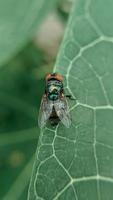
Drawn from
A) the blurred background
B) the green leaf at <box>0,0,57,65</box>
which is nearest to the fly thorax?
the green leaf at <box>0,0,57,65</box>

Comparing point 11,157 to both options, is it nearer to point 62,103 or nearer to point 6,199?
point 6,199

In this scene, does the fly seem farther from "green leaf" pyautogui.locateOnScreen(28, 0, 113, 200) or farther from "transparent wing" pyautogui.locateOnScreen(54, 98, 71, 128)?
"green leaf" pyautogui.locateOnScreen(28, 0, 113, 200)

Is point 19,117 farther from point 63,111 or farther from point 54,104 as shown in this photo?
point 63,111

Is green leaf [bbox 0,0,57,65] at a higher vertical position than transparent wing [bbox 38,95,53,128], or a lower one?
higher

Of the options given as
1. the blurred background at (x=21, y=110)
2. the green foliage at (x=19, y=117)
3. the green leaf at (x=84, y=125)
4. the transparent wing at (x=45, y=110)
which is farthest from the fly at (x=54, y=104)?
the blurred background at (x=21, y=110)

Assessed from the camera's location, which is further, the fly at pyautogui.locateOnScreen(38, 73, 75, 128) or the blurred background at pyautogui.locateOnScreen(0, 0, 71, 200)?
the blurred background at pyautogui.locateOnScreen(0, 0, 71, 200)

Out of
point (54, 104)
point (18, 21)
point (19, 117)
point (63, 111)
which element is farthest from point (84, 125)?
point (19, 117)

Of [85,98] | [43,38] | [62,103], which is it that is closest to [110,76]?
[85,98]

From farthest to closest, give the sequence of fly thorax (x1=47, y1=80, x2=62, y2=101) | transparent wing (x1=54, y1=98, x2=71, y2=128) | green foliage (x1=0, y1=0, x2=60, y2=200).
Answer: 1. green foliage (x1=0, y1=0, x2=60, y2=200)
2. fly thorax (x1=47, y1=80, x2=62, y2=101)
3. transparent wing (x1=54, y1=98, x2=71, y2=128)
